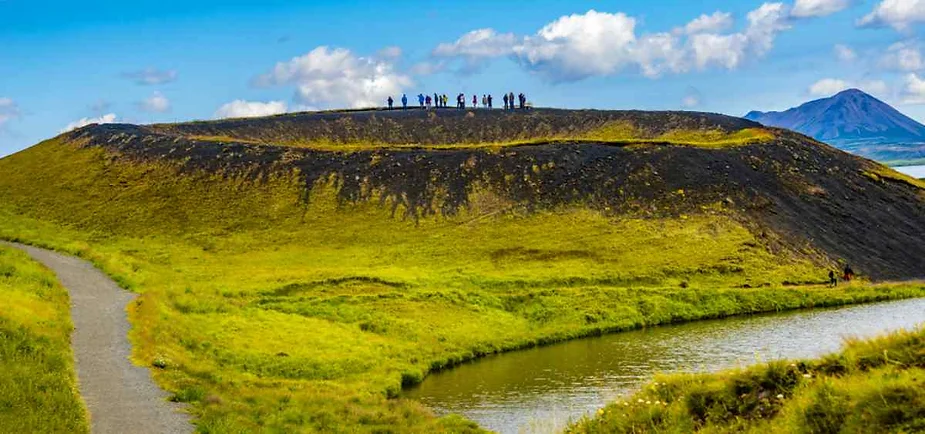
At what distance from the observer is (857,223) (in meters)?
85.6

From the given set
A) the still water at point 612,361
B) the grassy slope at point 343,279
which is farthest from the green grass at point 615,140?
the still water at point 612,361

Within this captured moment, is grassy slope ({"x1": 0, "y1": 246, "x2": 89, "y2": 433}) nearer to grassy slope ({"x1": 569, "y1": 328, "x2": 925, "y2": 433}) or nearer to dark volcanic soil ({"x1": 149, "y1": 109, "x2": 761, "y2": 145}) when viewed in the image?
grassy slope ({"x1": 569, "y1": 328, "x2": 925, "y2": 433})

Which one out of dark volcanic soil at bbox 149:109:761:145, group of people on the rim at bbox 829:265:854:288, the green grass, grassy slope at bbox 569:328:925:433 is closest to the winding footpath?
grassy slope at bbox 569:328:925:433

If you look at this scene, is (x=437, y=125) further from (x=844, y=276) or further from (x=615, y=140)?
(x=844, y=276)

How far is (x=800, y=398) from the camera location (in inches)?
553

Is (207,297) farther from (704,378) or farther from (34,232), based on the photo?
(704,378)

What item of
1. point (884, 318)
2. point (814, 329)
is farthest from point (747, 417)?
point (884, 318)

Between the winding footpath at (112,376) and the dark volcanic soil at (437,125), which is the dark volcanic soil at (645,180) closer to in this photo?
the dark volcanic soil at (437,125)

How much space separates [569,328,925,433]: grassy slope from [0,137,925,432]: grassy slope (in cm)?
1420

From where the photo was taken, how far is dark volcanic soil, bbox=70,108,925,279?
84938mm

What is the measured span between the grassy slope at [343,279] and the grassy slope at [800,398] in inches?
559

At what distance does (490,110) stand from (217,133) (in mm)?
50559

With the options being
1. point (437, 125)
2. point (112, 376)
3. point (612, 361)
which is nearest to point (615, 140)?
point (437, 125)

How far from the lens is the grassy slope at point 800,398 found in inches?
487
